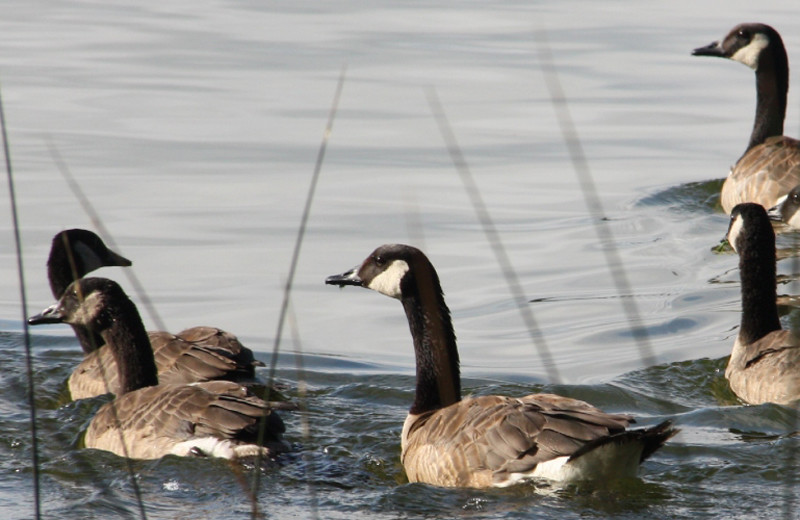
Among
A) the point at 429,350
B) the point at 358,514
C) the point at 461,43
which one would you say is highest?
the point at 461,43

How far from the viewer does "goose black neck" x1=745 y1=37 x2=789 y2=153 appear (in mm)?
16656

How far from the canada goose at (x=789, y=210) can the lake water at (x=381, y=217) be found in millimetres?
714

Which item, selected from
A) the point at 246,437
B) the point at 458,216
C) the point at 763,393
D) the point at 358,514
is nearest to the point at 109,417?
the point at 246,437

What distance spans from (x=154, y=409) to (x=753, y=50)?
11.2 m

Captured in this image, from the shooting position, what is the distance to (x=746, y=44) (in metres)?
16.8

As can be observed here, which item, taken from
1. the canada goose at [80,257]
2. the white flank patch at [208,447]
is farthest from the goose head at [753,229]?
the canada goose at [80,257]

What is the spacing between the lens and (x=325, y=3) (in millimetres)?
28125

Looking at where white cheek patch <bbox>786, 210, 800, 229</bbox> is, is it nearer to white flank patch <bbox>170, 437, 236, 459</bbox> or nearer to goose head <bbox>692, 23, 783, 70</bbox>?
goose head <bbox>692, 23, 783, 70</bbox>

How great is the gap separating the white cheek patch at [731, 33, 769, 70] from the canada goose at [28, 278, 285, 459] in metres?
10.4

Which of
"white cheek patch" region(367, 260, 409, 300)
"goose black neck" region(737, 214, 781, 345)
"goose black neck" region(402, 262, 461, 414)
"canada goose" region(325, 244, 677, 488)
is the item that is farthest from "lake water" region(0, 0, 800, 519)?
"white cheek patch" region(367, 260, 409, 300)

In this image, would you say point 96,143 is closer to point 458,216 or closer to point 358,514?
point 458,216

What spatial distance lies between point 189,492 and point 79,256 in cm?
398

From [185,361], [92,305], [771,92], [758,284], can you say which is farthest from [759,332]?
[771,92]

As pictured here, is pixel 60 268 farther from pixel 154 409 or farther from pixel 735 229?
pixel 735 229
